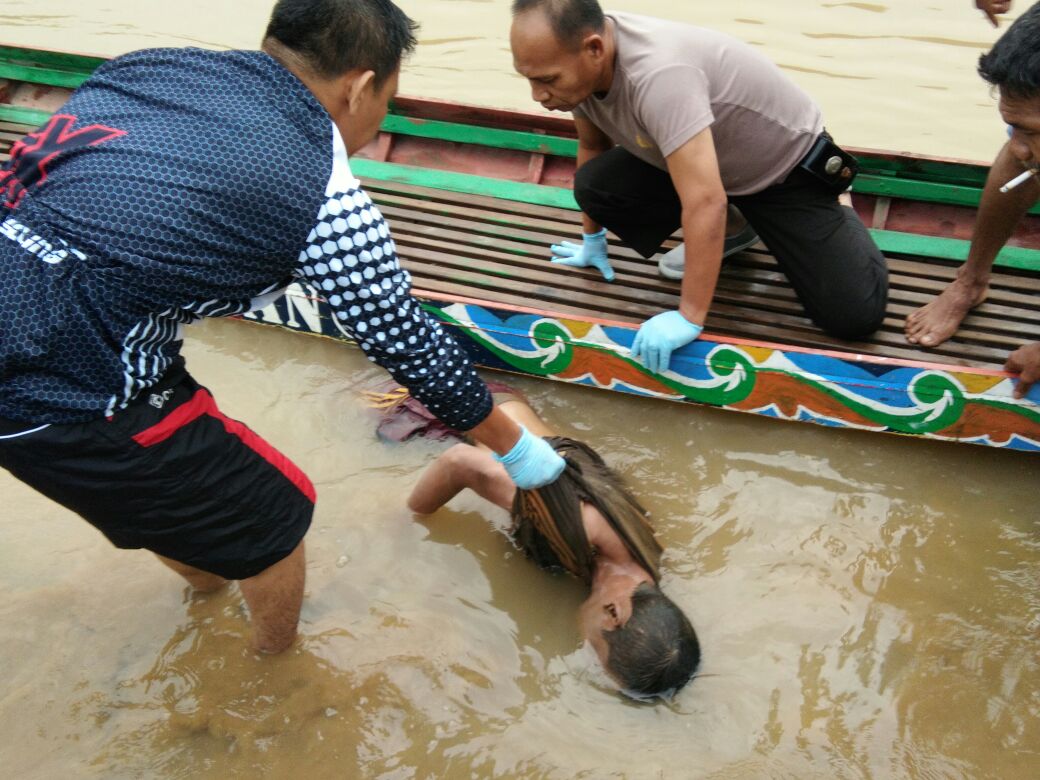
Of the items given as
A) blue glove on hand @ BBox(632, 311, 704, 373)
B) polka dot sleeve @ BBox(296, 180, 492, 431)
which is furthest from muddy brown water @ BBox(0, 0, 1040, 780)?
polka dot sleeve @ BBox(296, 180, 492, 431)

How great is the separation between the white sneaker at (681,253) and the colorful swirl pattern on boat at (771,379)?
450mm

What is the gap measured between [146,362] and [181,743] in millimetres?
1182

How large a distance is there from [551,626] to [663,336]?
100 centimetres

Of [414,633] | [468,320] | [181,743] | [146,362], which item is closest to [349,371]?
[468,320]

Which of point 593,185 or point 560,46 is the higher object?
point 560,46

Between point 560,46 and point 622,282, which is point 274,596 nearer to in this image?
point 560,46

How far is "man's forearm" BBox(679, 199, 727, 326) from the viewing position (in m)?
2.67

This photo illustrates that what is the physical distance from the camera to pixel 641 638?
2219 mm

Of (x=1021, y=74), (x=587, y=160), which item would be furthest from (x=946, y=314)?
(x=587, y=160)

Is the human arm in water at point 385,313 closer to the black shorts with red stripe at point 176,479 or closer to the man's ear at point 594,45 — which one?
the black shorts with red stripe at point 176,479

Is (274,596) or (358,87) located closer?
(358,87)

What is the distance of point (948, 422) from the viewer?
2914 mm

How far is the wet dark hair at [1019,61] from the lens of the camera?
6.91ft

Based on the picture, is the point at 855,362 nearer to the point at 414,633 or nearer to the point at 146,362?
the point at 414,633
